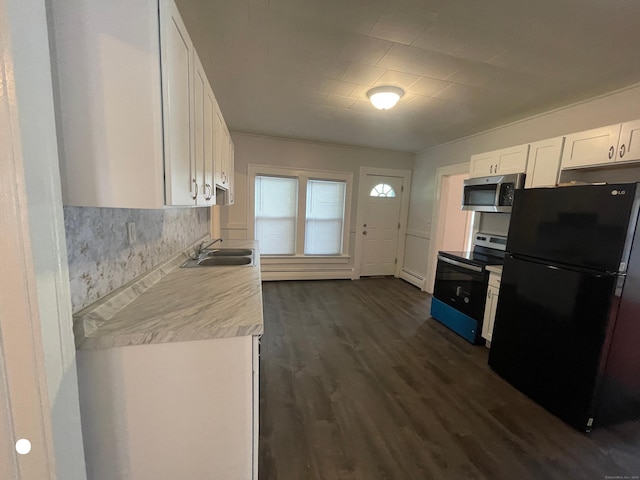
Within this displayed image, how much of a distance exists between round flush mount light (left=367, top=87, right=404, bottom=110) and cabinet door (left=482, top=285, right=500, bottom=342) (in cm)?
199

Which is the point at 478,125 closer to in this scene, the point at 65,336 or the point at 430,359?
the point at 430,359

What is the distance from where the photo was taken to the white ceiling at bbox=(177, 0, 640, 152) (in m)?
1.46

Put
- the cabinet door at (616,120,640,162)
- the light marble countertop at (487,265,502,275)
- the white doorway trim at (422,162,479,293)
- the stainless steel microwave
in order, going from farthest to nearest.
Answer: the white doorway trim at (422,162,479,293)
the stainless steel microwave
the light marble countertop at (487,265,502,275)
the cabinet door at (616,120,640,162)

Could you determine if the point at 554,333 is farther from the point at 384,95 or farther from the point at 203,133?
the point at 203,133

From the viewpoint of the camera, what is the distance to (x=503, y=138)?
3246 mm

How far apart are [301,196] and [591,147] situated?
3.51 meters

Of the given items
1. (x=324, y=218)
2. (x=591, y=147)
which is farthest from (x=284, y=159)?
(x=591, y=147)

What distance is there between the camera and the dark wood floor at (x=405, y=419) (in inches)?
57.0

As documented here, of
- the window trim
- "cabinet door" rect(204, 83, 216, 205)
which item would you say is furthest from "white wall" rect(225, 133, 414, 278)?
"cabinet door" rect(204, 83, 216, 205)

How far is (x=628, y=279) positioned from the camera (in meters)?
1.58

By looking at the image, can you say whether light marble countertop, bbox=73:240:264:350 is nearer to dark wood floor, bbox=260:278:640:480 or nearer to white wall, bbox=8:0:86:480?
white wall, bbox=8:0:86:480

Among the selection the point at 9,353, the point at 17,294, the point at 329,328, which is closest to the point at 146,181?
the point at 17,294

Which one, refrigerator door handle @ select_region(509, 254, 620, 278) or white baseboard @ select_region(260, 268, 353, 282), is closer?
refrigerator door handle @ select_region(509, 254, 620, 278)

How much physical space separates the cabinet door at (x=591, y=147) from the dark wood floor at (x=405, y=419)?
1.85 metres
